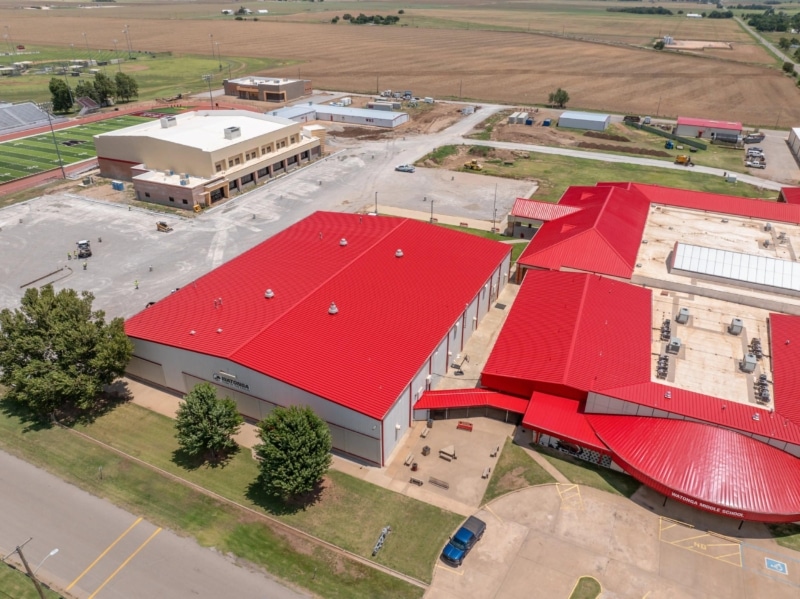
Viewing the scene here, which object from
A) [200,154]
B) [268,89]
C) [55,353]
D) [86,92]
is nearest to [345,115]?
[268,89]

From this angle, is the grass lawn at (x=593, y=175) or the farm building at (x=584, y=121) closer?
the grass lawn at (x=593, y=175)

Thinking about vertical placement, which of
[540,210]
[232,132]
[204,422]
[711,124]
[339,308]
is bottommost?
[204,422]

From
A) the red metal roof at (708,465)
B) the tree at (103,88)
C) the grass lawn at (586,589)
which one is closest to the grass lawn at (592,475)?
the red metal roof at (708,465)

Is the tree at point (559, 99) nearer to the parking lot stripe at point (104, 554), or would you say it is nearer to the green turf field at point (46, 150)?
the green turf field at point (46, 150)

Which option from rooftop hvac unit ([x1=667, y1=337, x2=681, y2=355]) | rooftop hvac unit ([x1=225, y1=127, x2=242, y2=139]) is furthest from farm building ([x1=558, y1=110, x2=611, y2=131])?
rooftop hvac unit ([x1=667, y1=337, x2=681, y2=355])

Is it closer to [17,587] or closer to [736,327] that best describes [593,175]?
[736,327]

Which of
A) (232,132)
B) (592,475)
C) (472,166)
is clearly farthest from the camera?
(472,166)

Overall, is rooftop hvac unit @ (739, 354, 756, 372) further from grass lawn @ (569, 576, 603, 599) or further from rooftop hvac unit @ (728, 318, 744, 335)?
grass lawn @ (569, 576, 603, 599)
